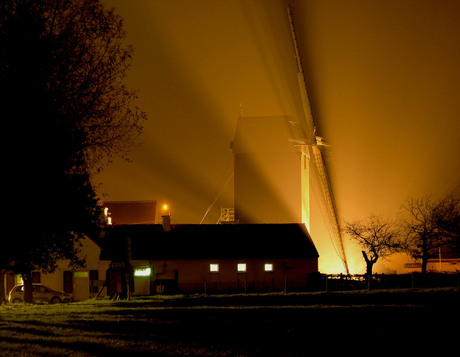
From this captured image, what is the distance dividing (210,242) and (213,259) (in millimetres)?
2684

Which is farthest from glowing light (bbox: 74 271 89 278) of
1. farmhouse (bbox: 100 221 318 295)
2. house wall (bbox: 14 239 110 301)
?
farmhouse (bbox: 100 221 318 295)

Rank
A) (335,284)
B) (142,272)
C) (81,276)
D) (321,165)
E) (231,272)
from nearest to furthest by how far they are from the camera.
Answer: (335,284)
(142,272)
(231,272)
(81,276)
(321,165)

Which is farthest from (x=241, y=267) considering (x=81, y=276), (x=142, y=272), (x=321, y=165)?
(x=321, y=165)

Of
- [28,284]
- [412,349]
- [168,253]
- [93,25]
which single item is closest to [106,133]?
[93,25]

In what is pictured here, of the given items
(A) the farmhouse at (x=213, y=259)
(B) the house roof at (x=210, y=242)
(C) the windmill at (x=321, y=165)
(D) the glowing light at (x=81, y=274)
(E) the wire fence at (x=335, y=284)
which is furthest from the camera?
(C) the windmill at (x=321, y=165)

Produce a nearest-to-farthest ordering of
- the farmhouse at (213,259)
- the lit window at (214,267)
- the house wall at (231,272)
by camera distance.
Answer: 1. the farmhouse at (213,259)
2. the house wall at (231,272)
3. the lit window at (214,267)

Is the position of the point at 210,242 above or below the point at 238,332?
above

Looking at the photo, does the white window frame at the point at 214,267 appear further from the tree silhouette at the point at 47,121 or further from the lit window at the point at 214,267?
the tree silhouette at the point at 47,121

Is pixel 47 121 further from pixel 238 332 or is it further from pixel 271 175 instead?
pixel 271 175

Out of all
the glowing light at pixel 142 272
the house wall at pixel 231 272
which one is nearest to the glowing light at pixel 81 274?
the glowing light at pixel 142 272

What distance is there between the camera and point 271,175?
65625mm

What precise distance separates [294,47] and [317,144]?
15.9 m

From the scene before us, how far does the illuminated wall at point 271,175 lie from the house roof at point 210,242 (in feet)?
36.5

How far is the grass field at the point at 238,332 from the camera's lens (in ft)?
45.6
